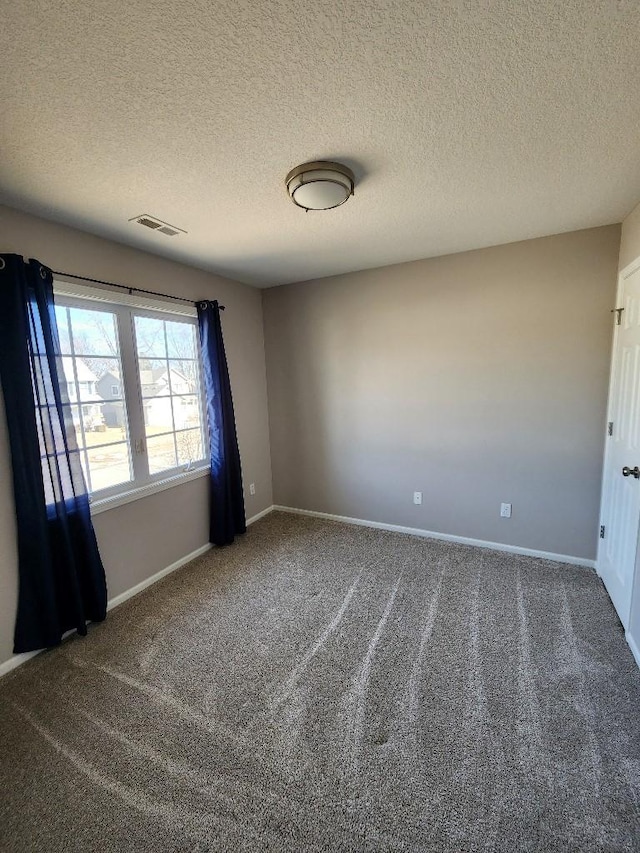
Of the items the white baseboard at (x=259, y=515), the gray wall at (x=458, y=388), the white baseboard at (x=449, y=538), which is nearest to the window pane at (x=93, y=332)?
the gray wall at (x=458, y=388)

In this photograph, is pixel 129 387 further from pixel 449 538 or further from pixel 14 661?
pixel 449 538

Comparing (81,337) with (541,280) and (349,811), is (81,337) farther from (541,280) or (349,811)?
(541,280)

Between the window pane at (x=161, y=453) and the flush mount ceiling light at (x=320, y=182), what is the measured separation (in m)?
1.98

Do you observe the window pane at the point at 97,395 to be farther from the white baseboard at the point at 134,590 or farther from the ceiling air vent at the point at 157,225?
the white baseboard at the point at 134,590

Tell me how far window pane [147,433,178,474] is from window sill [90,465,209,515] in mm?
101

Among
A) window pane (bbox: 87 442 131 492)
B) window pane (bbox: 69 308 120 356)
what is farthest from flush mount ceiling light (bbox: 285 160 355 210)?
window pane (bbox: 87 442 131 492)

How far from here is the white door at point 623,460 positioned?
2012 mm

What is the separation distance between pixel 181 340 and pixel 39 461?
4.63 feet

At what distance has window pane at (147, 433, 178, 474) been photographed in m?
2.71

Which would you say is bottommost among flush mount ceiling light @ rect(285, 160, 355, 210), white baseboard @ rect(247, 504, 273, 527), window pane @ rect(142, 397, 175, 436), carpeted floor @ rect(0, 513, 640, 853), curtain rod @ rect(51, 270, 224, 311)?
carpeted floor @ rect(0, 513, 640, 853)

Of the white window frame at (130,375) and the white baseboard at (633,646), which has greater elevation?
the white window frame at (130,375)

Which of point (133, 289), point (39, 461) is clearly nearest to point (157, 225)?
point (133, 289)

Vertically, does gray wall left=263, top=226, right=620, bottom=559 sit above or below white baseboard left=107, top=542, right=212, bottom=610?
above

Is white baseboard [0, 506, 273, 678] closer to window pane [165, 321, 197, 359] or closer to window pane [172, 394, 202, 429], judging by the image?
window pane [172, 394, 202, 429]
